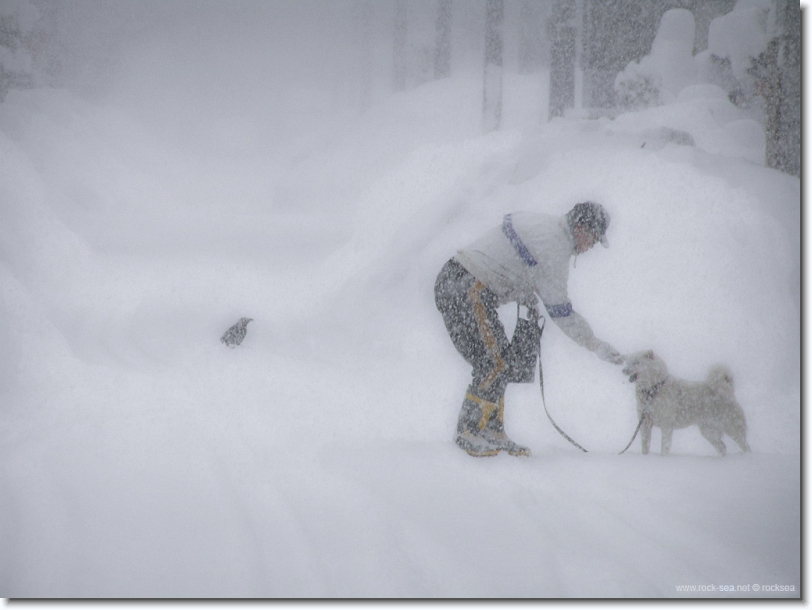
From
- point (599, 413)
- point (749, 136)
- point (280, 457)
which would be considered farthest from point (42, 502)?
point (749, 136)

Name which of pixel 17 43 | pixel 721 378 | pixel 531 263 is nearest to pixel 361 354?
pixel 531 263

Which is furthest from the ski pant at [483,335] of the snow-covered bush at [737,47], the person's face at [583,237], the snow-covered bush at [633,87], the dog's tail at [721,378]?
the snow-covered bush at [737,47]

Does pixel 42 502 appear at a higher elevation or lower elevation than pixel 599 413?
lower

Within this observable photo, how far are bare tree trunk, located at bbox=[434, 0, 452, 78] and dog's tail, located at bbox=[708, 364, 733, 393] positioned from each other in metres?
1.61

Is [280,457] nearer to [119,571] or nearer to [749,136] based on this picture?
[119,571]

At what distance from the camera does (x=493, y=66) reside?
2104 mm

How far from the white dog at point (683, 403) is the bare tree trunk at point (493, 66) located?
3.76ft

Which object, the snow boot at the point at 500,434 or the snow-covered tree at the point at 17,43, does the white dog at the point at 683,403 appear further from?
the snow-covered tree at the point at 17,43

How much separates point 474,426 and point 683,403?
73cm

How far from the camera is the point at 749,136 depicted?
180cm

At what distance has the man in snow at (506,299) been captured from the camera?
1.62m

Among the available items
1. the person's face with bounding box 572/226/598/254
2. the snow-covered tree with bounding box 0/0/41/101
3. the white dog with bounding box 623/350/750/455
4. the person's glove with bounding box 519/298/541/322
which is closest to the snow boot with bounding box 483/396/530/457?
the person's glove with bounding box 519/298/541/322

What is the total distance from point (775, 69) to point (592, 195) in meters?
0.74

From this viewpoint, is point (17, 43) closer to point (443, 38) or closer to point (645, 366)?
point (443, 38)
